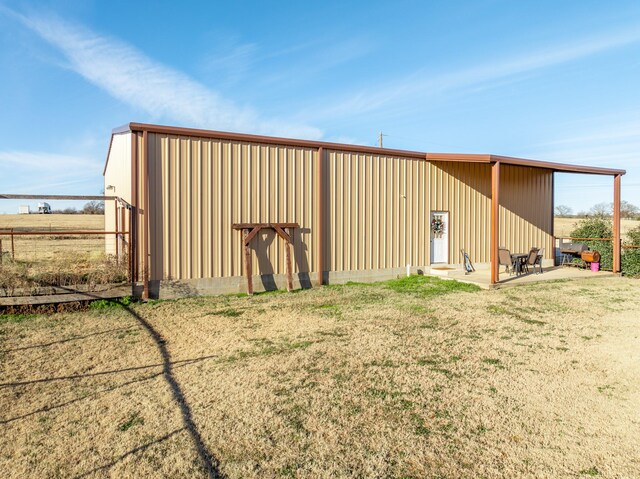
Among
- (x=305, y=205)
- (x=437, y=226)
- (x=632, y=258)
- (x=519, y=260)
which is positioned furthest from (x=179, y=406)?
(x=632, y=258)

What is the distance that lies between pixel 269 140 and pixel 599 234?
1214 cm

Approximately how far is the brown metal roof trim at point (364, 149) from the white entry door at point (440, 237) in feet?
5.84

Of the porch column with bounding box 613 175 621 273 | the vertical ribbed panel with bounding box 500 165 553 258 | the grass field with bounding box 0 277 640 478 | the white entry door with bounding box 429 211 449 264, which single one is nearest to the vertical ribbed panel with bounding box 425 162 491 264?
the white entry door with bounding box 429 211 449 264

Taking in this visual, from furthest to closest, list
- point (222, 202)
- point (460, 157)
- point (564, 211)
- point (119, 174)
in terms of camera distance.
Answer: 1. point (564, 211)
2. point (460, 157)
3. point (119, 174)
4. point (222, 202)

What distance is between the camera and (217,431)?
3.19 meters

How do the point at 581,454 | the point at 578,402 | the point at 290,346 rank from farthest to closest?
the point at 290,346, the point at 578,402, the point at 581,454

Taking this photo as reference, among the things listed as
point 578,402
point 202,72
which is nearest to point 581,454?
point 578,402

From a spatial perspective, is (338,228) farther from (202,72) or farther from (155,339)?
(202,72)

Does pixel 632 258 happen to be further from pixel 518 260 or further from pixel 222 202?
pixel 222 202

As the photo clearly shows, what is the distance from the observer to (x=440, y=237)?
1223cm

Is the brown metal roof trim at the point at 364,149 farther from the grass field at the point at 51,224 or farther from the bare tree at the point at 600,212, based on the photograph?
the grass field at the point at 51,224

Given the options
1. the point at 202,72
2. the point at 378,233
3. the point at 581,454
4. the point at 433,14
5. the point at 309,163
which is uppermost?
the point at 433,14

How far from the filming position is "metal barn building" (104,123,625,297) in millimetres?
8523

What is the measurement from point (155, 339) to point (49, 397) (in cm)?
201
